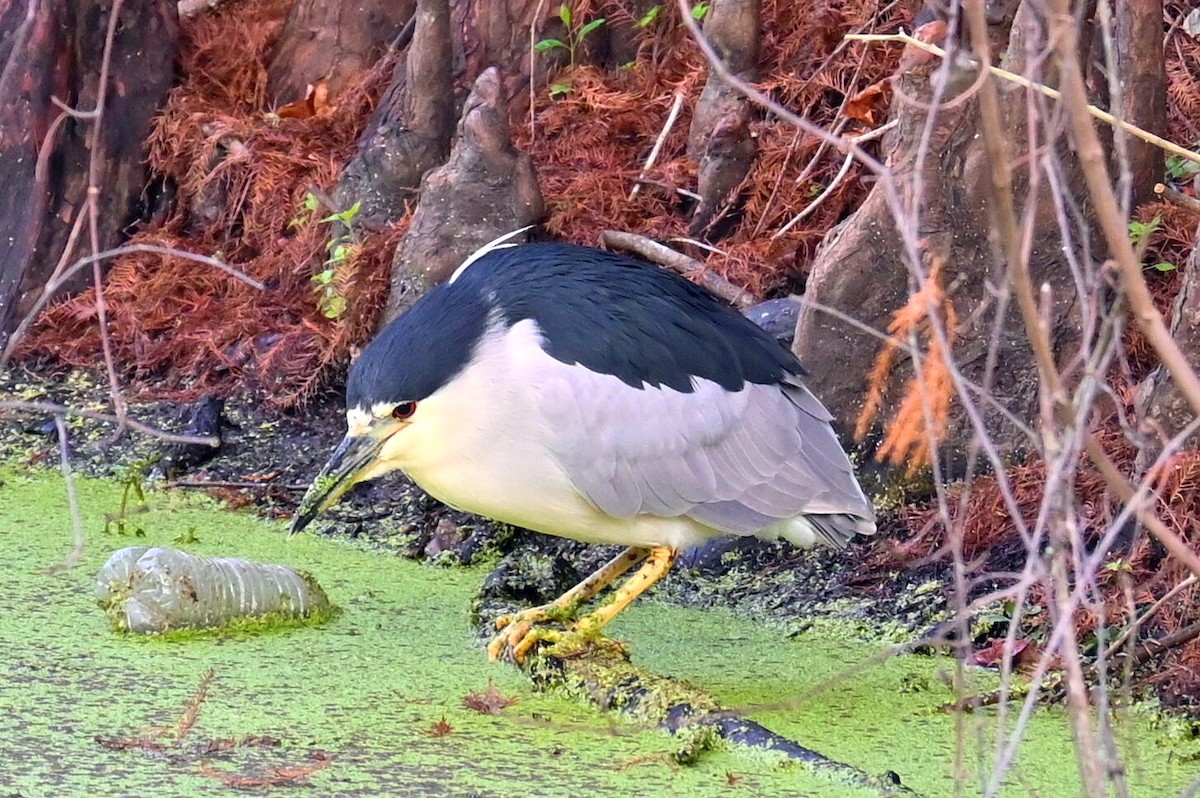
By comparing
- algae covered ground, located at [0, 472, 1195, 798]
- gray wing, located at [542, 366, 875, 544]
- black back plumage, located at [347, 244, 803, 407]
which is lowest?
algae covered ground, located at [0, 472, 1195, 798]

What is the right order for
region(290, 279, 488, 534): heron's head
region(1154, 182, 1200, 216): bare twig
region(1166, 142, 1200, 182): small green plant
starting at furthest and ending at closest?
region(1166, 142, 1200, 182): small green plant
region(1154, 182, 1200, 216): bare twig
region(290, 279, 488, 534): heron's head

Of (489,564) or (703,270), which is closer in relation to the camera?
(489,564)

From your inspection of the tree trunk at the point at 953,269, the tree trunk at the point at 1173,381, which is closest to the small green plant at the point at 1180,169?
the tree trunk at the point at 953,269

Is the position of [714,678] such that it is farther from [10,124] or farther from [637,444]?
[10,124]

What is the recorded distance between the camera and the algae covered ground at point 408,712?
9.11 feet

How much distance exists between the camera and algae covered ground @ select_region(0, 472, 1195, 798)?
278 centimetres

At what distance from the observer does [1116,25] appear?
4.40m

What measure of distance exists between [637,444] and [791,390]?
537 mm

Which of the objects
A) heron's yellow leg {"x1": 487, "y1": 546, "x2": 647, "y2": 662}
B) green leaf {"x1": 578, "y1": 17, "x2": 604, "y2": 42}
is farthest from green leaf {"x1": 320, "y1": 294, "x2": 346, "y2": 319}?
heron's yellow leg {"x1": 487, "y1": 546, "x2": 647, "y2": 662}

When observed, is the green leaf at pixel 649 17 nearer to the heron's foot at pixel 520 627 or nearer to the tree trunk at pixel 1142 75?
the tree trunk at pixel 1142 75

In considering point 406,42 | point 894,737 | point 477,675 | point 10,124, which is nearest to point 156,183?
point 10,124

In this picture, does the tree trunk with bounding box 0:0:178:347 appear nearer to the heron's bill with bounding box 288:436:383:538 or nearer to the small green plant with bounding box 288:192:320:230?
the small green plant with bounding box 288:192:320:230

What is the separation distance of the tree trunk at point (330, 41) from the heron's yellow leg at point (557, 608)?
9.85 ft

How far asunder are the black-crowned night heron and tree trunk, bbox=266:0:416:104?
8.50ft
